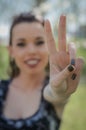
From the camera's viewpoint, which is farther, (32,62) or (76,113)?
(76,113)

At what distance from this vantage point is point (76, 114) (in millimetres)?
5000

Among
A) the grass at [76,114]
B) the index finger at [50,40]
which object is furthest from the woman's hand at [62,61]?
the grass at [76,114]

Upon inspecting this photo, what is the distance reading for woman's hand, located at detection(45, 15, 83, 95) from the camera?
Answer: 1.42 meters

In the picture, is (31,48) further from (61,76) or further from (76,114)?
(76,114)

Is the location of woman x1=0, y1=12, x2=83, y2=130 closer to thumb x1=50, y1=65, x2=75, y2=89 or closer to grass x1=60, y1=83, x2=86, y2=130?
thumb x1=50, y1=65, x2=75, y2=89

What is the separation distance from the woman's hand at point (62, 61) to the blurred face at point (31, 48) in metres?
0.31

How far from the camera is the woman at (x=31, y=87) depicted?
1624mm

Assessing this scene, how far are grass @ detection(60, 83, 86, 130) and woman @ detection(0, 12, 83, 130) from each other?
2.40 meters

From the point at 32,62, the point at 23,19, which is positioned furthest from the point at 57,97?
the point at 23,19

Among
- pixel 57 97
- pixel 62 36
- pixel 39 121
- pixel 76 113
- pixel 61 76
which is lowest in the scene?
pixel 76 113

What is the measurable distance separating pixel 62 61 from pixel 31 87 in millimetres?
461

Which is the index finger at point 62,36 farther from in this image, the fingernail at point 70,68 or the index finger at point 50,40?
the fingernail at point 70,68

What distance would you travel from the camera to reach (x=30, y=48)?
1803 millimetres

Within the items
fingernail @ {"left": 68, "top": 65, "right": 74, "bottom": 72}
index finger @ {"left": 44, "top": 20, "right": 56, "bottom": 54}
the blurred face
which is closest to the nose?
the blurred face
